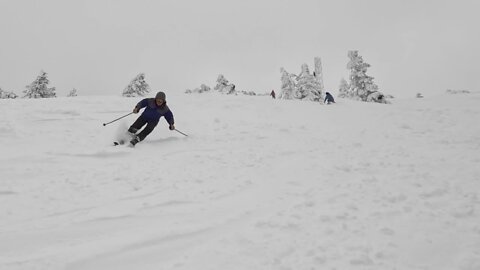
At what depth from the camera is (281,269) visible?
3271mm

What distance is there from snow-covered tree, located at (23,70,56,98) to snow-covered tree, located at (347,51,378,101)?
3508 cm

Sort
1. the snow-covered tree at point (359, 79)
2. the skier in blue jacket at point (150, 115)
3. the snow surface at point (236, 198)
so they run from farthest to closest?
the snow-covered tree at point (359, 79)
the skier in blue jacket at point (150, 115)
the snow surface at point (236, 198)

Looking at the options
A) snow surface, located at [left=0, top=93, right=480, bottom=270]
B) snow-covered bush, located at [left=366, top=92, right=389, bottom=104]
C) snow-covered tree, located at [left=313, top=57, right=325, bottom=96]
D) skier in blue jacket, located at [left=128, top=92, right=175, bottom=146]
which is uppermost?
snow-covered tree, located at [left=313, top=57, right=325, bottom=96]

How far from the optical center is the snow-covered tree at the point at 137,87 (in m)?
39.8

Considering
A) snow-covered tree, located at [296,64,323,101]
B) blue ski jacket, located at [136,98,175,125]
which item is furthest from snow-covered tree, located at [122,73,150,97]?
blue ski jacket, located at [136,98,175,125]

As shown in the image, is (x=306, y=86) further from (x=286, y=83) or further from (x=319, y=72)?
(x=319, y=72)

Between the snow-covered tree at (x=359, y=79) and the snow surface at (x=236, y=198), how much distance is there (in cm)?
2525

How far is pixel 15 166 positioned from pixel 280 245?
16.9 ft

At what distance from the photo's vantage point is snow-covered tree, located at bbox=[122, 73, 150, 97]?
39812 millimetres

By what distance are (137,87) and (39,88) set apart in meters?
11.2

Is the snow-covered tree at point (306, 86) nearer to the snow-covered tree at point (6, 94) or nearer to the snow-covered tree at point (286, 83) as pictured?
the snow-covered tree at point (286, 83)

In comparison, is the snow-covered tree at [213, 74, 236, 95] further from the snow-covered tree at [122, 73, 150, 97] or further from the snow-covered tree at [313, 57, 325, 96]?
the snow-covered tree at [313, 57, 325, 96]

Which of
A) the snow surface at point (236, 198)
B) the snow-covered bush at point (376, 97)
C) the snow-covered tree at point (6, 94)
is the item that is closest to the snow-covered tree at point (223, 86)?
the snow-covered bush at point (376, 97)

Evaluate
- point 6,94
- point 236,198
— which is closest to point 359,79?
point 236,198
